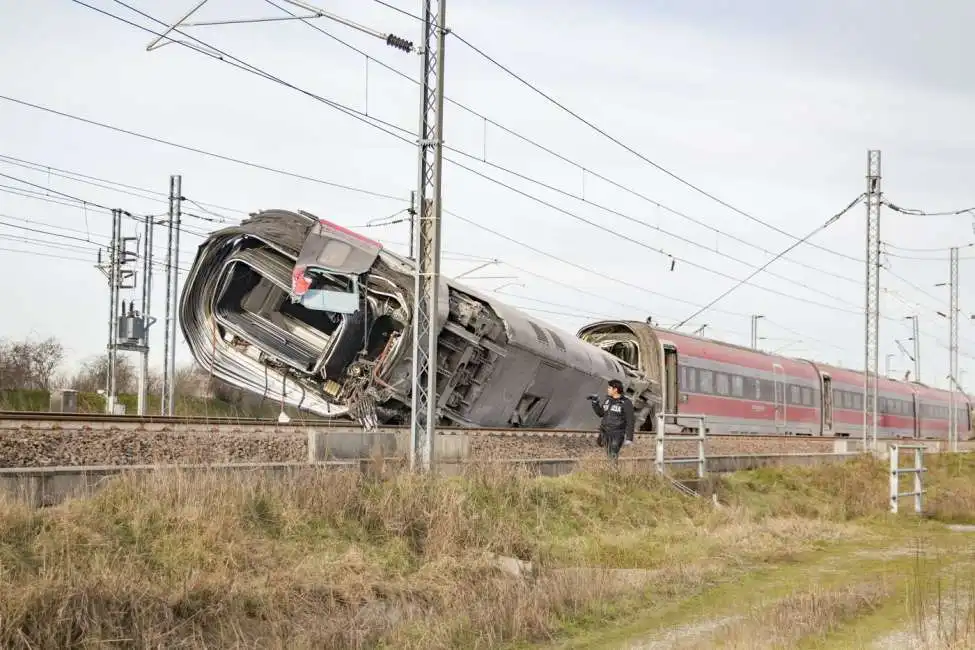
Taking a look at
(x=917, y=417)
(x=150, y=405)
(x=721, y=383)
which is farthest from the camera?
(x=917, y=417)

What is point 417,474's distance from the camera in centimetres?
1090

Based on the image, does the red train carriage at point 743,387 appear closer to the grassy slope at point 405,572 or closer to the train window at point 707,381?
the train window at point 707,381

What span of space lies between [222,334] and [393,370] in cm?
403

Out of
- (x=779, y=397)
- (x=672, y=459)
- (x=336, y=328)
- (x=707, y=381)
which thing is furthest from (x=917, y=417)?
(x=336, y=328)

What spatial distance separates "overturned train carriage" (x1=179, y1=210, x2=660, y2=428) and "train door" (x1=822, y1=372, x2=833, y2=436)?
19.3 meters

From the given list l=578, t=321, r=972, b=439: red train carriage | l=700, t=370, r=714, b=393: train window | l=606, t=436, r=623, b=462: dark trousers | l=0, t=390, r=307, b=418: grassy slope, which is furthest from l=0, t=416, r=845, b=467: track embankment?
l=700, t=370, r=714, b=393: train window

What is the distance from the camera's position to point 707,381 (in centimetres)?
2805

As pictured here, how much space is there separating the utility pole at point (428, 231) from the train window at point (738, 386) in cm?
1887

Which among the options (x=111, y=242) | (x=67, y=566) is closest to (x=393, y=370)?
(x=67, y=566)

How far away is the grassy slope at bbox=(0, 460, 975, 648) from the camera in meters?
6.48

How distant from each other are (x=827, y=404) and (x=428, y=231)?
27826 mm

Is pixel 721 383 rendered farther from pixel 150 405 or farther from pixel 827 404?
pixel 150 405

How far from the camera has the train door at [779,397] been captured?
31.9 m

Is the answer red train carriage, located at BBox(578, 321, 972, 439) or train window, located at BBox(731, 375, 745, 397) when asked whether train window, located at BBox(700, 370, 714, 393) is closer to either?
red train carriage, located at BBox(578, 321, 972, 439)
